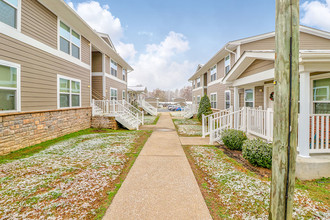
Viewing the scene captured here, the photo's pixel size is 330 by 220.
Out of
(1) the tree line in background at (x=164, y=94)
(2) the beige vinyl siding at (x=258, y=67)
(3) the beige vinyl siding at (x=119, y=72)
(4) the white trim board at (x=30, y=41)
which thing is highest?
(1) the tree line in background at (x=164, y=94)

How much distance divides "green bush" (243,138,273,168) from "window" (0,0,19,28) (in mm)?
8430

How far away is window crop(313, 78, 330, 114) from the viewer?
16.9ft

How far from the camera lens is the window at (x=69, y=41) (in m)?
7.99

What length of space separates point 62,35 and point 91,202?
27.7ft

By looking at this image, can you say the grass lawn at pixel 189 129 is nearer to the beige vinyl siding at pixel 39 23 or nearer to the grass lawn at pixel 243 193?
the grass lawn at pixel 243 193

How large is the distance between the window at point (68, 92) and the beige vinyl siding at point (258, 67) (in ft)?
28.3

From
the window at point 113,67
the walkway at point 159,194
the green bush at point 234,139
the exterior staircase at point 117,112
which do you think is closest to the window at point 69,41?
the exterior staircase at point 117,112

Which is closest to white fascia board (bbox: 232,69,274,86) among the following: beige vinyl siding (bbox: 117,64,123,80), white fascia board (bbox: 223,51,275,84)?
white fascia board (bbox: 223,51,275,84)

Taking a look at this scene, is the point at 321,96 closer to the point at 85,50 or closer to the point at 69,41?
the point at 69,41

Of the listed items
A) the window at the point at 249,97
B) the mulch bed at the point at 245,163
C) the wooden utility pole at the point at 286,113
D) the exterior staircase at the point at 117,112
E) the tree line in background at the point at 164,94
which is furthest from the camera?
the tree line in background at the point at 164,94

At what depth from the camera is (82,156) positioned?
16.3ft

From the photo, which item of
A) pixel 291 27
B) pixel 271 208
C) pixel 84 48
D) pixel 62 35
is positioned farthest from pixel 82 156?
pixel 84 48

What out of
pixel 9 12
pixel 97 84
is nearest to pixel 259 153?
pixel 9 12

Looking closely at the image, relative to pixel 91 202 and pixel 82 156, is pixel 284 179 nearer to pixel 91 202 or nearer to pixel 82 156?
pixel 91 202
